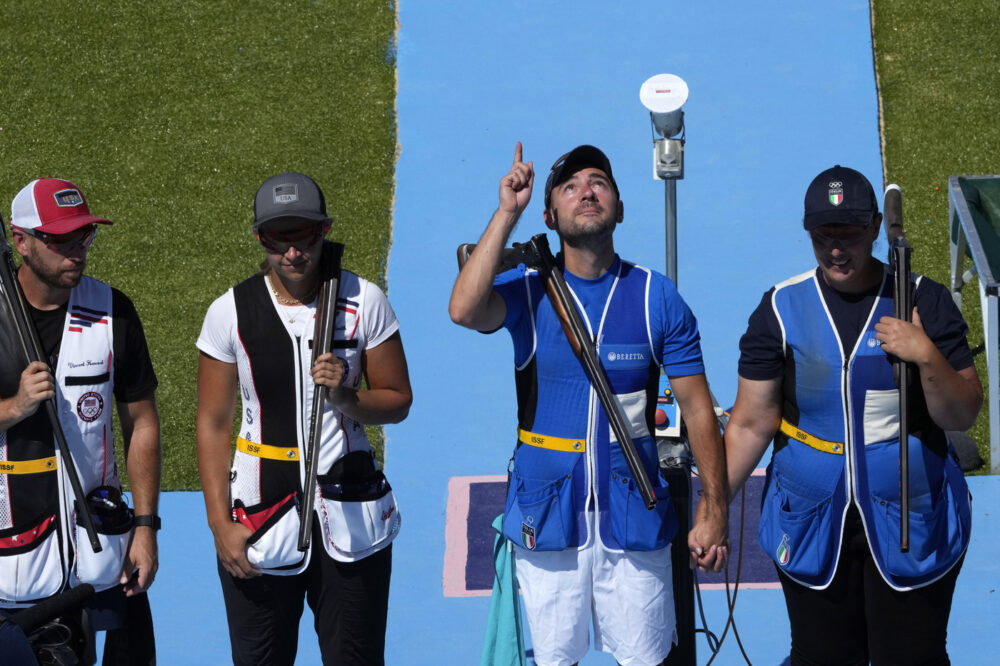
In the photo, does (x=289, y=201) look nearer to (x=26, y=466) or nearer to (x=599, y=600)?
(x=26, y=466)

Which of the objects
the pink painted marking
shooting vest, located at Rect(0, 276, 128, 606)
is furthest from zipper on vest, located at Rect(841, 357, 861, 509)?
the pink painted marking

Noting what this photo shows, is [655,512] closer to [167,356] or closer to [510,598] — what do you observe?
[510,598]

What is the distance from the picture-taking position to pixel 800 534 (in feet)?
14.0

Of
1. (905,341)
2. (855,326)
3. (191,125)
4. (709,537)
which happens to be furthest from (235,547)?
(191,125)

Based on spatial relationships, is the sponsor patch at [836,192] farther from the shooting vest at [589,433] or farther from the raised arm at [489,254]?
the raised arm at [489,254]

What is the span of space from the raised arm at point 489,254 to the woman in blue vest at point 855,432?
878 mm

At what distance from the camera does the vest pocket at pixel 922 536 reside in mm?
4156

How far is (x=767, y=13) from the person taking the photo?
1152 cm

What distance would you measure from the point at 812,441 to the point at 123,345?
237 centimetres

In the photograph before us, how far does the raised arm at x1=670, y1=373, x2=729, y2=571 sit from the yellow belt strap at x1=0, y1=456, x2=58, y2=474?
7.08 feet

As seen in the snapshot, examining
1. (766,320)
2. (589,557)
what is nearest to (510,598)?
(589,557)

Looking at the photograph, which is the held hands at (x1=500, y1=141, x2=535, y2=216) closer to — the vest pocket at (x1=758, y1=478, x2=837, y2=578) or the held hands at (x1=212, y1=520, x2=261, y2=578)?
the vest pocket at (x1=758, y1=478, x2=837, y2=578)

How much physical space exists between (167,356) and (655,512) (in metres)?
5.30

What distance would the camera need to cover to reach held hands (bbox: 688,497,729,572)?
14.1 ft
